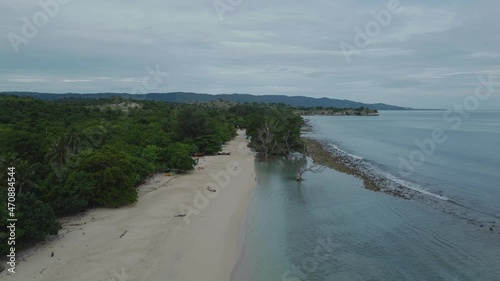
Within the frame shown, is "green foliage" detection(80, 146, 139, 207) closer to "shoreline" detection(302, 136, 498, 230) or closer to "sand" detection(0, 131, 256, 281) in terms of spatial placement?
"sand" detection(0, 131, 256, 281)

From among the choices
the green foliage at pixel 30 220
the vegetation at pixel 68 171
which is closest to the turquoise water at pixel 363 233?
the vegetation at pixel 68 171

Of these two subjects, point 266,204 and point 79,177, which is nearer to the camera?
point 79,177

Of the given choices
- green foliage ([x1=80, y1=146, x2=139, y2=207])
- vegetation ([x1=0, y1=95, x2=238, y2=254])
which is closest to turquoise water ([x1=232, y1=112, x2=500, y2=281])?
green foliage ([x1=80, y1=146, x2=139, y2=207])

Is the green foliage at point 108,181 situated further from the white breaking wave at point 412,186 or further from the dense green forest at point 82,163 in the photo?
the white breaking wave at point 412,186

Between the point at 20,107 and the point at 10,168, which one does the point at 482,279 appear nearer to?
the point at 10,168


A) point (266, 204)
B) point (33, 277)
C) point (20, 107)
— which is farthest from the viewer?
point (20, 107)

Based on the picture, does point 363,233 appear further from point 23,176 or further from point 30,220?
point 23,176

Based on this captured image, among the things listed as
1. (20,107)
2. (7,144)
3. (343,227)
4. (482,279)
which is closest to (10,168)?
(7,144)
